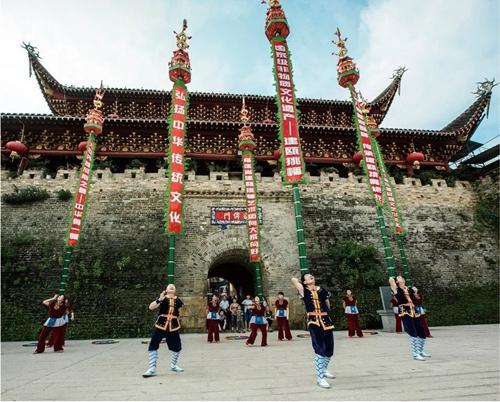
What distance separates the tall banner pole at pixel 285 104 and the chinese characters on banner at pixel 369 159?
3.23 metres

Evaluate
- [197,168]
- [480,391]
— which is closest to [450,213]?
[197,168]

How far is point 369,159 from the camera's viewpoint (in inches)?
344

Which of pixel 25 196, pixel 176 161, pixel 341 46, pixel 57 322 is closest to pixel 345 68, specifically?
pixel 341 46

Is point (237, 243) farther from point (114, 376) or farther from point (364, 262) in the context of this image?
point (114, 376)

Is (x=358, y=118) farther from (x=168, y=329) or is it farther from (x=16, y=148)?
(x=16, y=148)

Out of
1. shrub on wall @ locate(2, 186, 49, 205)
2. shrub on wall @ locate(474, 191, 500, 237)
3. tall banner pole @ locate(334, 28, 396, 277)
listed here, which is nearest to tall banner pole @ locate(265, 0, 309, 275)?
tall banner pole @ locate(334, 28, 396, 277)

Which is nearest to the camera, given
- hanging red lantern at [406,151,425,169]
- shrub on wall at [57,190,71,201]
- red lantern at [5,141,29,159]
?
shrub on wall at [57,190,71,201]

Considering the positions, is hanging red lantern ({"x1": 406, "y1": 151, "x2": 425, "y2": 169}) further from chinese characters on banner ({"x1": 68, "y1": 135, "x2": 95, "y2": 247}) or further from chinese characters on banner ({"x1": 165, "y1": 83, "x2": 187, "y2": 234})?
chinese characters on banner ({"x1": 68, "y1": 135, "x2": 95, "y2": 247})

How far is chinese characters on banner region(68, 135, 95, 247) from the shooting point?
8.59 metres

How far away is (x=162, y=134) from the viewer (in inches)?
547

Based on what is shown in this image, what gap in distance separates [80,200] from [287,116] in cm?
670

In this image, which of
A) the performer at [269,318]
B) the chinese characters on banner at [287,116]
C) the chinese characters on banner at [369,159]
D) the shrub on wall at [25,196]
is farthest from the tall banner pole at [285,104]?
the shrub on wall at [25,196]

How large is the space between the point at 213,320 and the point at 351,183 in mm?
9019

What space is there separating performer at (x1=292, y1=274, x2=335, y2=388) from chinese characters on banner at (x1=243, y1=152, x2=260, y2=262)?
5.86 metres
